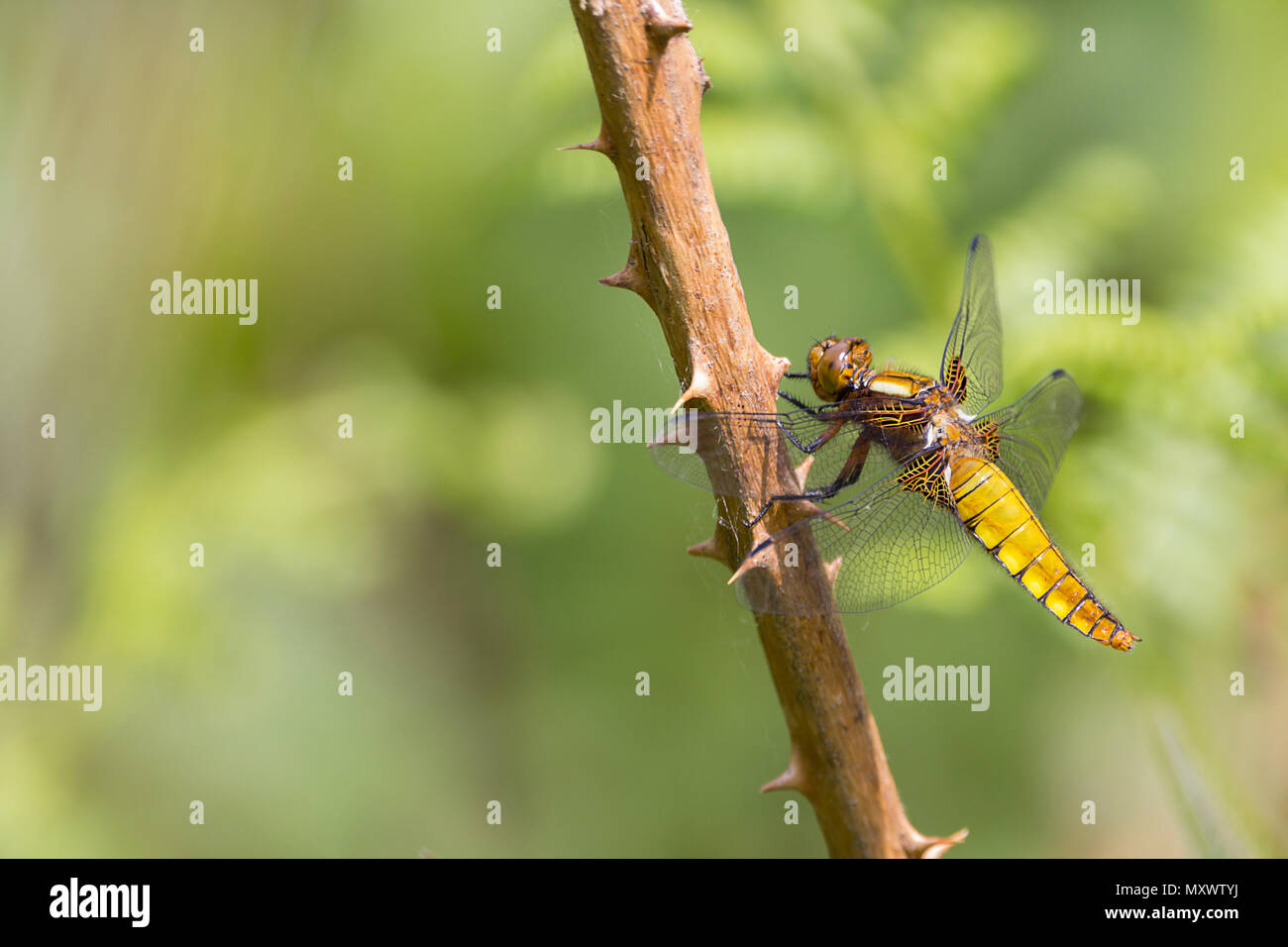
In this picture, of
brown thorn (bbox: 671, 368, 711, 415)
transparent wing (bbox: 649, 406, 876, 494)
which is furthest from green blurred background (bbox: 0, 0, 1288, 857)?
brown thorn (bbox: 671, 368, 711, 415)

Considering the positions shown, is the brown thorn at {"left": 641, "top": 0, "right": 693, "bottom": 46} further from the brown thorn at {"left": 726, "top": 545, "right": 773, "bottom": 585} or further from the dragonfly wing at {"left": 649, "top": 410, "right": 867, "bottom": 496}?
the brown thorn at {"left": 726, "top": 545, "right": 773, "bottom": 585}

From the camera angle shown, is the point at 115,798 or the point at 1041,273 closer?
the point at 1041,273

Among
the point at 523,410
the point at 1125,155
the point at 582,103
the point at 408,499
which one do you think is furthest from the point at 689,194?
the point at 1125,155

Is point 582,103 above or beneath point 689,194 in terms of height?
above

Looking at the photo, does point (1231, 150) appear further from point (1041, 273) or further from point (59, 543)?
point (59, 543)

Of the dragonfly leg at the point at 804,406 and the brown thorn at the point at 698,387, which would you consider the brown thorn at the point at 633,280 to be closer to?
the brown thorn at the point at 698,387

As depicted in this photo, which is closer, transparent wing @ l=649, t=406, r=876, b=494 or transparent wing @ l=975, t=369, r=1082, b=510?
transparent wing @ l=649, t=406, r=876, b=494

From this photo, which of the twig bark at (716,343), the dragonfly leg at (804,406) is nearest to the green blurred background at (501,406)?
the dragonfly leg at (804,406)

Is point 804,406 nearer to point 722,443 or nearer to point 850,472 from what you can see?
point 850,472
